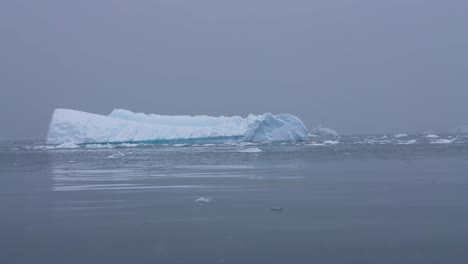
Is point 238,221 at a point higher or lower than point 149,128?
lower

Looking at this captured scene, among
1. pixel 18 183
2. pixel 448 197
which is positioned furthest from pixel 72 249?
pixel 18 183

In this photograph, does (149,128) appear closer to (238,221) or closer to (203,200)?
(203,200)

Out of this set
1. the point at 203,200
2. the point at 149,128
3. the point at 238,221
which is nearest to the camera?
the point at 238,221

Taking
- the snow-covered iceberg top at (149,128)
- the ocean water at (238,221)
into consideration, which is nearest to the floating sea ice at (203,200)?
the ocean water at (238,221)

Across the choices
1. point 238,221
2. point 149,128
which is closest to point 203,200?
point 238,221

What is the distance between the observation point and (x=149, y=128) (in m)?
33.1

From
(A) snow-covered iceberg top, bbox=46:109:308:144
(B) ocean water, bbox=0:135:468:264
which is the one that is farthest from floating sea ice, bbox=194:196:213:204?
(A) snow-covered iceberg top, bbox=46:109:308:144

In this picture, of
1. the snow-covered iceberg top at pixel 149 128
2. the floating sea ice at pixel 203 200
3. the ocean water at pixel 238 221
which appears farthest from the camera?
the snow-covered iceberg top at pixel 149 128

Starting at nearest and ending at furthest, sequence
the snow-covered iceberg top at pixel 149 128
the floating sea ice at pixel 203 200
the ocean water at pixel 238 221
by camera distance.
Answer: the ocean water at pixel 238 221 < the floating sea ice at pixel 203 200 < the snow-covered iceberg top at pixel 149 128

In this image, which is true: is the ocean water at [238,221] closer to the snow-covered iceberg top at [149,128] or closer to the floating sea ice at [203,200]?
the floating sea ice at [203,200]

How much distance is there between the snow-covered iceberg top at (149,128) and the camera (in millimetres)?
32250

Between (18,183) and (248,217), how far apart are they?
6156 mm

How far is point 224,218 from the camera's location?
6.18 m

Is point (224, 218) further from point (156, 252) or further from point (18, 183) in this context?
point (18, 183)
